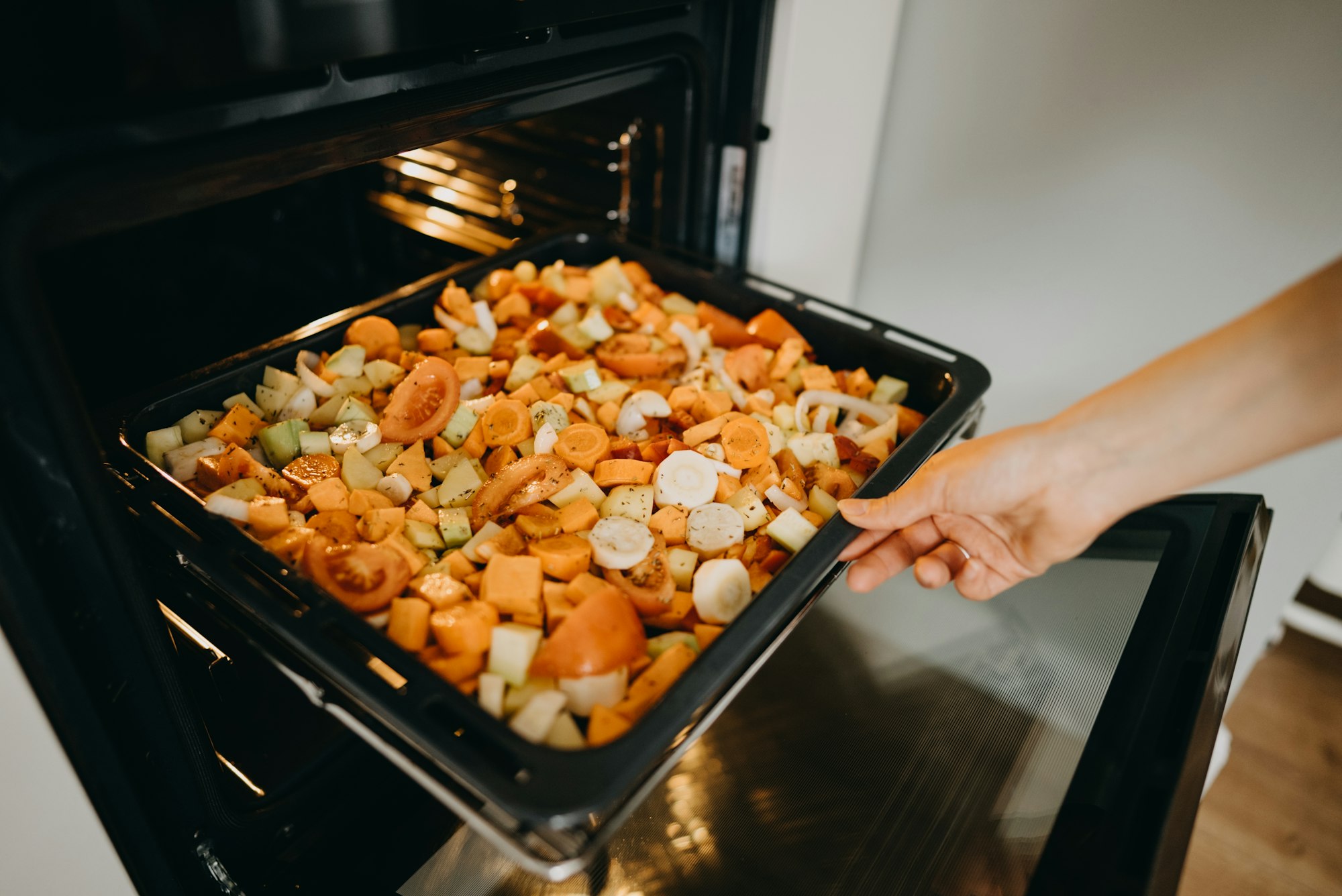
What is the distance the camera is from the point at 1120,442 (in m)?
0.70

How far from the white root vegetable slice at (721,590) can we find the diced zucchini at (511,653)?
170 millimetres

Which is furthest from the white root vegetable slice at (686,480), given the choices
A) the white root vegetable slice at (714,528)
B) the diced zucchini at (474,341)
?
the diced zucchini at (474,341)

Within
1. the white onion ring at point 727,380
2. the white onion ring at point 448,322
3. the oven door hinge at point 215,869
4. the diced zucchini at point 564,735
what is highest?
the white onion ring at point 448,322

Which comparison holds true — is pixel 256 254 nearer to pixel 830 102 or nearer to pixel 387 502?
pixel 387 502

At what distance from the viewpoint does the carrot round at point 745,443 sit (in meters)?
0.93

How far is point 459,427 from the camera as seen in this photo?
0.93m

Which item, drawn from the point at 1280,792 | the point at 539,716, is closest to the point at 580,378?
the point at 539,716

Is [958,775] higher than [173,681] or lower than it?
lower

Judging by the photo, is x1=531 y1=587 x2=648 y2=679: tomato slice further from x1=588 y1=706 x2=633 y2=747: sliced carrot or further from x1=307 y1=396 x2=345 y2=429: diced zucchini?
x1=307 y1=396 x2=345 y2=429: diced zucchini

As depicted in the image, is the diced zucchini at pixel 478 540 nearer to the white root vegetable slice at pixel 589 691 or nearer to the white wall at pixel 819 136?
the white root vegetable slice at pixel 589 691

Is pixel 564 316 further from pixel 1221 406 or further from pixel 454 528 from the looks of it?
pixel 1221 406

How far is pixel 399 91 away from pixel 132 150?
0.25 metres

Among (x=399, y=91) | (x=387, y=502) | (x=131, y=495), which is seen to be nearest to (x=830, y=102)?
(x=399, y=91)

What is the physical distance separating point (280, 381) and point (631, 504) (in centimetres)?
44
